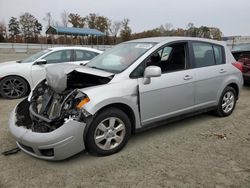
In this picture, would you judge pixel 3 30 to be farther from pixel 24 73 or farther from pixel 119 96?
pixel 119 96

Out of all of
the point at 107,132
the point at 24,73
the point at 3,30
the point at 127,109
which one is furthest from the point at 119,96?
the point at 3,30

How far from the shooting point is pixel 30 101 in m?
3.68

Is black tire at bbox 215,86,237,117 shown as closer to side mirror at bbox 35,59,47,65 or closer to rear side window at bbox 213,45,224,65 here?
rear side window at bbox 213,45,224,65

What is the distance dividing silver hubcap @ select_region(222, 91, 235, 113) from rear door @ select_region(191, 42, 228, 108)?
347 millimetres

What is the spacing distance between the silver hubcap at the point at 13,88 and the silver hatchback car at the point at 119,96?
304cm

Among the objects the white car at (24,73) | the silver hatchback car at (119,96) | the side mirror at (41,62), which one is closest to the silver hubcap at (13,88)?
the white car at (24,73)

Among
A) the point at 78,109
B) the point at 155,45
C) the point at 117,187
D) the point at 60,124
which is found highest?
the point at 155,45

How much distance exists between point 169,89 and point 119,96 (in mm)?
947

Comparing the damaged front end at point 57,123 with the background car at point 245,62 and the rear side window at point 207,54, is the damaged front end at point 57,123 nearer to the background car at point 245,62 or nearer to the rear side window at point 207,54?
the rear side window at point 207,54

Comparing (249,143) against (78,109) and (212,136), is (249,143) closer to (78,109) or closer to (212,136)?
(212,136)

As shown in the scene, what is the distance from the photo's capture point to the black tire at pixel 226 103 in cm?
474

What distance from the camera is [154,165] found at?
3.08 meters

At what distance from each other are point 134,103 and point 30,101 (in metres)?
1.64

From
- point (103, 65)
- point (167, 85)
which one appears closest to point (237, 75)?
point (167, 85)
